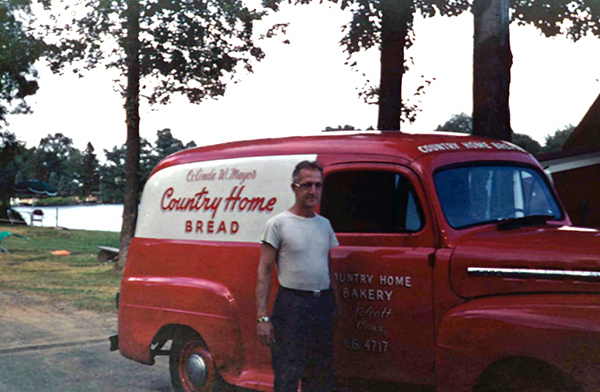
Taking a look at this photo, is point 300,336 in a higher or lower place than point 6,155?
lower

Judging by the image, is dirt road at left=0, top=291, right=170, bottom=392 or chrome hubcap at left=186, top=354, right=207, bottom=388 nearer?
chrome hubcap at left=186, top=354, right=207, bottom=388

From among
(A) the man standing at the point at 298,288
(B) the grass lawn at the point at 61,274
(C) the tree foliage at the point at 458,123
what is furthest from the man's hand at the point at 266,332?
(C) the tree foliage at the point at 458,123

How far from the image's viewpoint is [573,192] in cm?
2389

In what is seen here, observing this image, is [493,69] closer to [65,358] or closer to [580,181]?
[65,358]

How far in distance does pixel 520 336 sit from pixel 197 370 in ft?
10.4

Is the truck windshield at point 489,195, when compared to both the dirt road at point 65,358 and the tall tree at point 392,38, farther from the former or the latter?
the tall tree at point 392,38

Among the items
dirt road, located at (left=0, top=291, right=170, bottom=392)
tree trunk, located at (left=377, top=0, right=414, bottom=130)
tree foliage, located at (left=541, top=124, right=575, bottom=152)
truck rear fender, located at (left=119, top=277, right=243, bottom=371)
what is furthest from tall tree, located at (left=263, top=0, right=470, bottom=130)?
tree foliage, located at (left=541, top=124, right=575, bottom=152)

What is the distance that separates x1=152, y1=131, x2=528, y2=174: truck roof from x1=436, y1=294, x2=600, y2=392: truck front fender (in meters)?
1.26

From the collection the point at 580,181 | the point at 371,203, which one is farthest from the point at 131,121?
the point at 371,203

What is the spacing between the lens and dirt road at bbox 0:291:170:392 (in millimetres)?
7820

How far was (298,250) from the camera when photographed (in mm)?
5258

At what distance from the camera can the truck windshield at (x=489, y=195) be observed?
553cm

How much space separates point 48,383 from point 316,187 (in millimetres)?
4023

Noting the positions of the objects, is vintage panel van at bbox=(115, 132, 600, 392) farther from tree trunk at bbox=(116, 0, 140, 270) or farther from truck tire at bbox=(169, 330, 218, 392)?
tree trunk at bbox=(116, 0, 140, 270)
